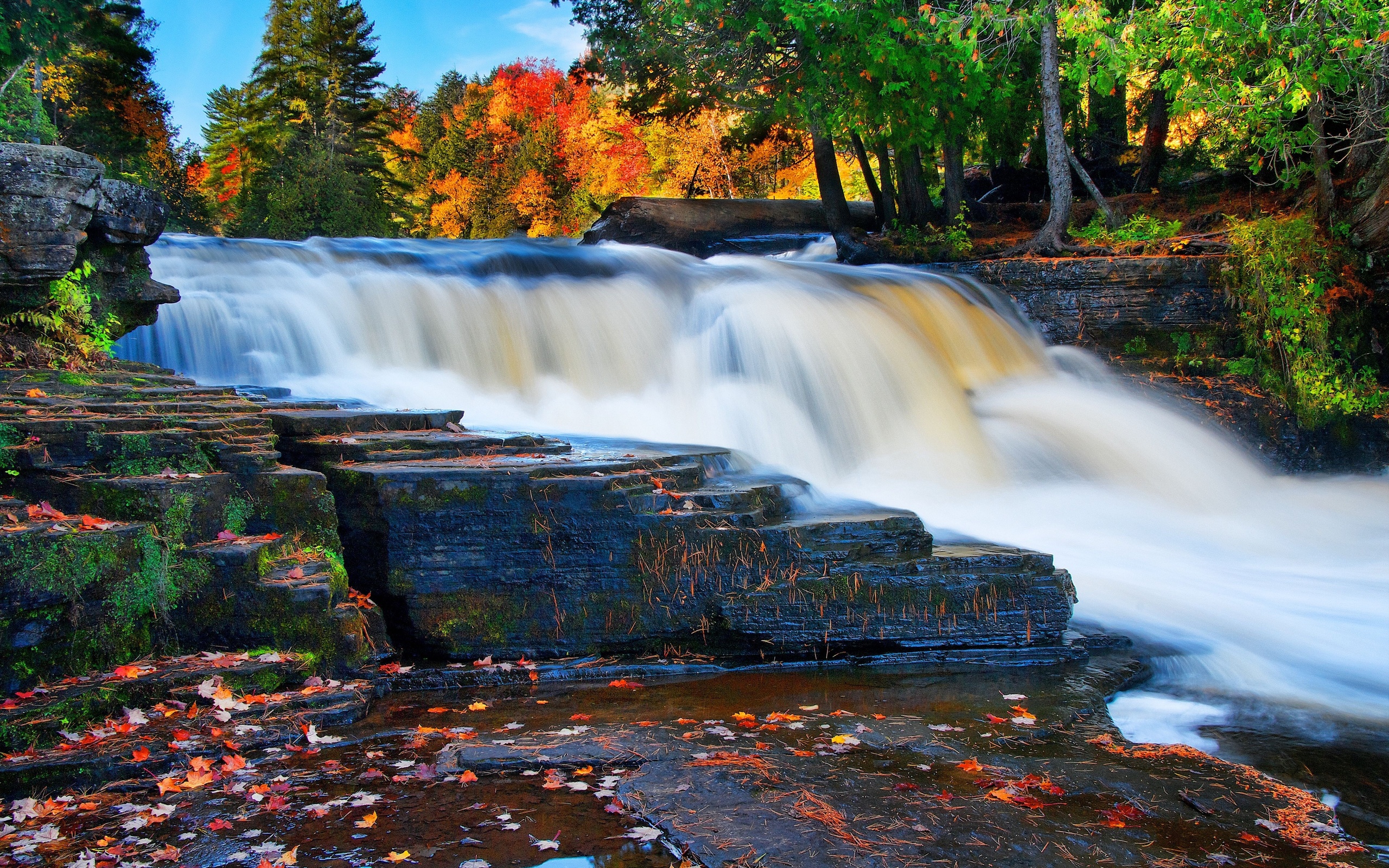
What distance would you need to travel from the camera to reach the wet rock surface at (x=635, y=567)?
5410 mm

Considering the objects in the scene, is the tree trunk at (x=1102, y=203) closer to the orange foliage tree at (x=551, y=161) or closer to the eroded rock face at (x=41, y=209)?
the eroded rock face at (x=41, y=209)

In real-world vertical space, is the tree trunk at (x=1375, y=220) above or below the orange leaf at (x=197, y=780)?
above

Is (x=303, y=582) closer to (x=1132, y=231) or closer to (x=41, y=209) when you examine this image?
(x=41, y=209)

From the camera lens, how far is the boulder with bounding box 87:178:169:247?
287 inches

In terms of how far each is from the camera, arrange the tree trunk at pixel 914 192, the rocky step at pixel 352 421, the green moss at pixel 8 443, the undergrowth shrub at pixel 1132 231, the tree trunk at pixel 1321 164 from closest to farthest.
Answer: the green moss at pixel 8 443
the rocky step at pixel 352 421
the tree trunk at pixel 1321 164
the undergrowth shrub at pixel 1132 231
the tree trunk at pixel 914 192

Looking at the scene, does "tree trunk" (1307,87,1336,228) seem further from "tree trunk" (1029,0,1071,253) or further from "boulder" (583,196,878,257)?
"boulder" (583,196,878,257)

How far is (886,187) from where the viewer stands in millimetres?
17812

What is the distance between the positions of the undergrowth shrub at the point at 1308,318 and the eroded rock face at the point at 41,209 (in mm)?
13239

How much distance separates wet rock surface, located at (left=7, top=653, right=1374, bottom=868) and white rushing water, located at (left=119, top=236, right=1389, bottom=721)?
373 cm

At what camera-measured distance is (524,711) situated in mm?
4633

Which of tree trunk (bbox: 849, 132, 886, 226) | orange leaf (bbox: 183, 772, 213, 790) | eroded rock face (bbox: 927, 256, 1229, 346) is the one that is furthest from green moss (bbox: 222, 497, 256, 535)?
tree trunk (bbox: 849, 132, 886, 226)

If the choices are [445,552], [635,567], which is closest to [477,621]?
[445,552]

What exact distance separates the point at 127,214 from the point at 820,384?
23.3 feet

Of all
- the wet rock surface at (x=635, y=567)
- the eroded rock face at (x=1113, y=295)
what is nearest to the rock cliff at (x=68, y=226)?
the wet rock surface at (x=635, y=567)
